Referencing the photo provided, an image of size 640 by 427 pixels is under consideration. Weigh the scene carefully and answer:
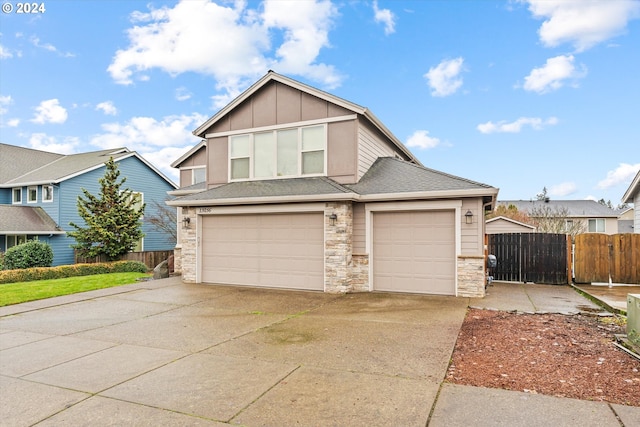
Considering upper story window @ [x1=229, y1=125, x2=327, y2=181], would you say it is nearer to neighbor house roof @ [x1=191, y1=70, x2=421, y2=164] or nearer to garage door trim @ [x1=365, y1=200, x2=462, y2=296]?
neighbor house roof @ [x1=191, y1=70, x2=421, y2=164]

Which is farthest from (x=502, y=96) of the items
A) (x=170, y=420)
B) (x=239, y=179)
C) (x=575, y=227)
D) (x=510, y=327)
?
(x=170, y=420)

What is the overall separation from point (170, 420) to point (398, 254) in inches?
301

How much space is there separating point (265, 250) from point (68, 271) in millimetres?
10230

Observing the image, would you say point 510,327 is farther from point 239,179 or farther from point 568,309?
point 239,179

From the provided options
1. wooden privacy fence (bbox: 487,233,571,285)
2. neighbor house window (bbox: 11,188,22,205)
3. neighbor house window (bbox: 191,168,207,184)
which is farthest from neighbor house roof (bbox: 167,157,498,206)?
neighbor house window (bbox: 11,188,22,205)

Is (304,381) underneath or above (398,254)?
underneath

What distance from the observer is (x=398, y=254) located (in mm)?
10062

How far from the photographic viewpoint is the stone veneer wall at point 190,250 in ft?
39.1

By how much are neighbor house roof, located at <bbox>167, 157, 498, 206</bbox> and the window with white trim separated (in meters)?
14.5

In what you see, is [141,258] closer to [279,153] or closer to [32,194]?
[32,194]

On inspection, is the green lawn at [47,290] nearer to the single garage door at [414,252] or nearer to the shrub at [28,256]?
the shrub at [28,256]

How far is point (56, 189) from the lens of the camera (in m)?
20.0

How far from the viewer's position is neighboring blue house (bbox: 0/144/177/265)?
19.4m

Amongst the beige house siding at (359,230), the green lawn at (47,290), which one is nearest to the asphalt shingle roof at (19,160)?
the green lawn at (47,290)
